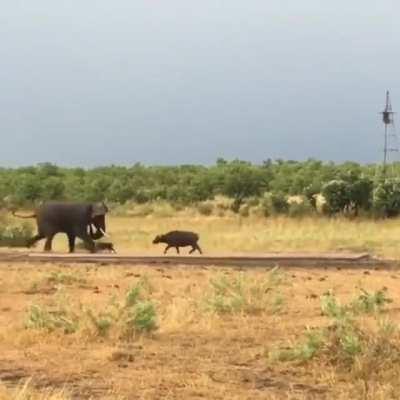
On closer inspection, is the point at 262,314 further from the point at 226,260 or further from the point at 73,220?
the point at 73,220

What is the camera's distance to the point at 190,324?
40.8 ft

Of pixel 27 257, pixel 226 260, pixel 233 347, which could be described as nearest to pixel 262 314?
pixel 233 347

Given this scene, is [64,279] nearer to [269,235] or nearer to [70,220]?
[70,220]

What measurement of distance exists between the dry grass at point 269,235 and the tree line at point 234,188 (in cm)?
231

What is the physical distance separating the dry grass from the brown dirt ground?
12.0 metres

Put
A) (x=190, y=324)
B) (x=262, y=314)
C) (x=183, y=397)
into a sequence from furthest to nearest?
(x=262, y=314), (x=190, y=324), (x=183, y=397)

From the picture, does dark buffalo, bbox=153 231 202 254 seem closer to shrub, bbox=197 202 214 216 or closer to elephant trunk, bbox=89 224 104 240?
elephant trunk, bbox=89 224 104 240

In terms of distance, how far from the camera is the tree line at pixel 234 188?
44.9 meters

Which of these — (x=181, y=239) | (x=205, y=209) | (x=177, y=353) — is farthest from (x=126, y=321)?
(x=205, y=209)

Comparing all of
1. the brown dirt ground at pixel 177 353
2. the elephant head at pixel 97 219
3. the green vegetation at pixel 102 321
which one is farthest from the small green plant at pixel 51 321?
the elephant head at pixel 97 219

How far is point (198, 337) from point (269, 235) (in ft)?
76.7

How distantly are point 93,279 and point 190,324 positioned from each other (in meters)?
6.17

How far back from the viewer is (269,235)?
115 ft

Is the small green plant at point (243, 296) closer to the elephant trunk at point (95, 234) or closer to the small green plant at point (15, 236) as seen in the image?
the elephant trunk at point (95, 234)
